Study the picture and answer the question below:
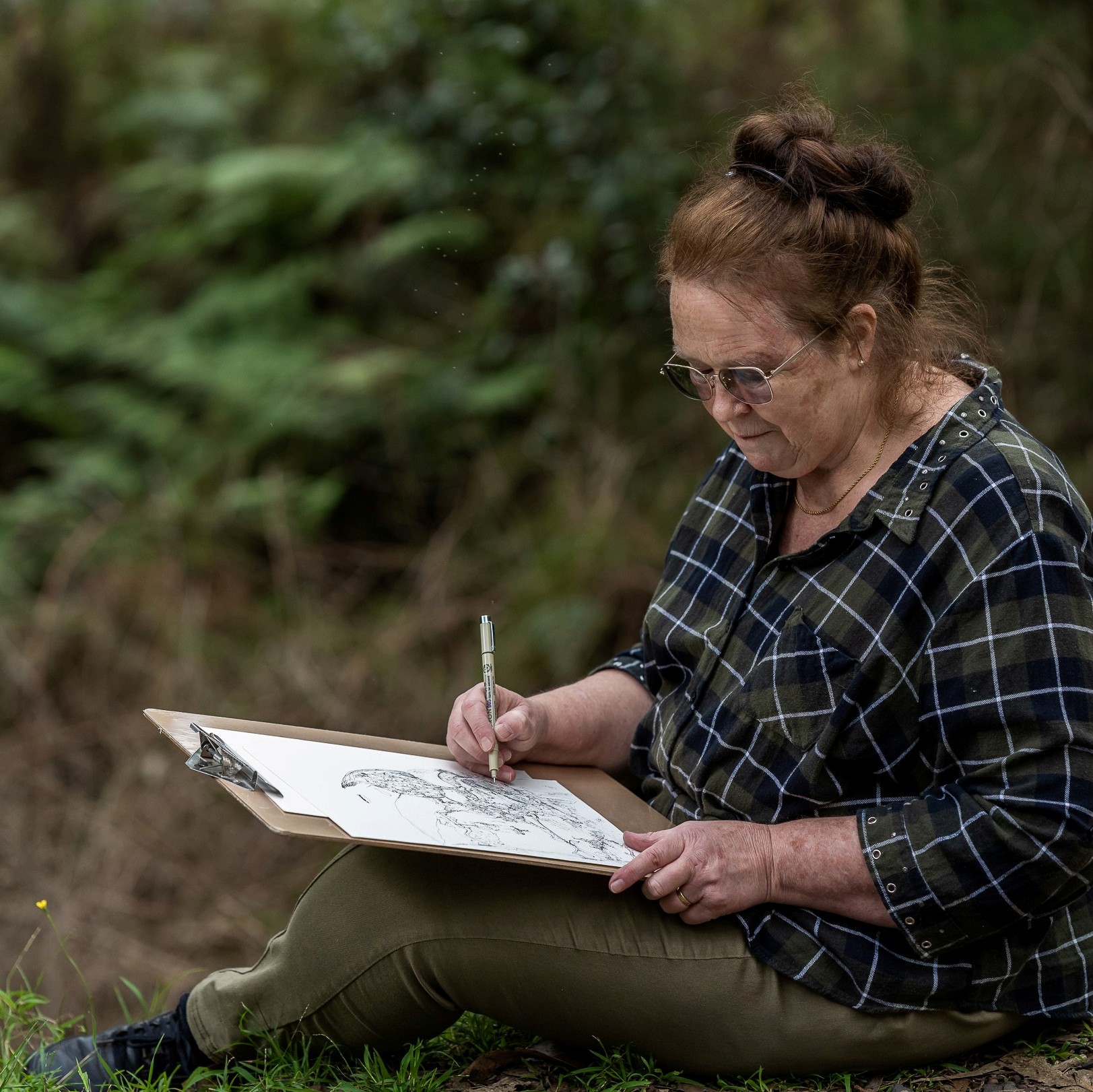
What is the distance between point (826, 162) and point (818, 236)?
0.42ft

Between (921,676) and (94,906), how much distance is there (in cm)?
354

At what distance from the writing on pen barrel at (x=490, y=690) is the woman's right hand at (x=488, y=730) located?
11 mm

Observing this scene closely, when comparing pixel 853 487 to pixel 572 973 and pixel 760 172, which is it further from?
pixel 572 973

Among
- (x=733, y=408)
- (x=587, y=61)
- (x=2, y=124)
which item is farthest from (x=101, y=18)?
(x=733, y=408)

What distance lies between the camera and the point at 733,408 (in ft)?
A: 6.41

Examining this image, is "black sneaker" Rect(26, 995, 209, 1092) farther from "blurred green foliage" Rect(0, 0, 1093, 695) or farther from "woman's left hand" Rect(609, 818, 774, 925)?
"blurred green foliage" Rect(0, 0, 1093, 695)

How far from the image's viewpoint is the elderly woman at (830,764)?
1729 mm

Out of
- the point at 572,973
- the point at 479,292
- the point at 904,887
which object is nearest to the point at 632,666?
the point at 572,973

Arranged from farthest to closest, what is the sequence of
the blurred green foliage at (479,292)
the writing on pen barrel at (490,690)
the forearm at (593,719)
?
the blurred green foliage at (479,292) < the forearm at (593,719) < the writing on pen barrel at (490,690)

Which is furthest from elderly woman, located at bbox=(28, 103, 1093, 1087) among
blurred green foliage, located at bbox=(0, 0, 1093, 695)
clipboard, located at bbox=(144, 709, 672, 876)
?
blurred green foliage, located at bbox=(0, 0, 1093, 695)

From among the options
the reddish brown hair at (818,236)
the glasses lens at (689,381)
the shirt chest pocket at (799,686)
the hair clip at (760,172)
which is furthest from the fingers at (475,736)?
the hair clip at (760,172)

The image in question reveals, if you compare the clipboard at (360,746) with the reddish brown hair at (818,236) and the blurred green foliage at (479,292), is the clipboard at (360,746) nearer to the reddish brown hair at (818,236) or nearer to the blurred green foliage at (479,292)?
the reddish brown hair at (818,236)

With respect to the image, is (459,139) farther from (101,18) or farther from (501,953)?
(501,953)

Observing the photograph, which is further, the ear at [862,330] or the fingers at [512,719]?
the fingers at [512,719]
